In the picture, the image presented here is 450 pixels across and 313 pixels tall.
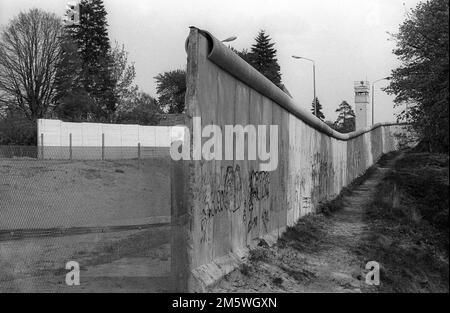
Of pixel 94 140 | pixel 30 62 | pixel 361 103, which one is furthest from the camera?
pixel 30 62

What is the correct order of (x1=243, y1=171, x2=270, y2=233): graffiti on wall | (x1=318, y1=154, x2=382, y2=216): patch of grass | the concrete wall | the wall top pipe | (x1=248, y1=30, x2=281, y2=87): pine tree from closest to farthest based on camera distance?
1. the wall top pipe
2. (x1=243, y1=171, x2=270, y2=233): graffiti on wall
3. (x1=318, y1=154, x2=382, y2=216): patch of grass
4. the concrete wall
5. (x1=248, y1=30, x2=281, y2=87): pine tree

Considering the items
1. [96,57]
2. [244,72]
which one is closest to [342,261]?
[244,72]

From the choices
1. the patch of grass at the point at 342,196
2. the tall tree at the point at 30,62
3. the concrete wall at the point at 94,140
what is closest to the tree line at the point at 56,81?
the tall tree at the point at 30,62

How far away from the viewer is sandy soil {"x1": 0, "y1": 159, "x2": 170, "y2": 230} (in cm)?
1535

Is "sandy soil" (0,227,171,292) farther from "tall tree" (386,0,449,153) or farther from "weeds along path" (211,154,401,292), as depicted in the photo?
"tall tree" (386,0,449,153)

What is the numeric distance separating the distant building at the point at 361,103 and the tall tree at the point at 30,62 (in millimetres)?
27645

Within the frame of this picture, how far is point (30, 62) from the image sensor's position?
4834 cm

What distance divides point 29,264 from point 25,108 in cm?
4210

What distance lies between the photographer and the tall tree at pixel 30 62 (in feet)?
155

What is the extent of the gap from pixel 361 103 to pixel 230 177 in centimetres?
3782

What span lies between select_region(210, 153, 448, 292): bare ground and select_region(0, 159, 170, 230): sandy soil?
573cm

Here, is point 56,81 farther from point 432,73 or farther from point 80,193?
point 432,73

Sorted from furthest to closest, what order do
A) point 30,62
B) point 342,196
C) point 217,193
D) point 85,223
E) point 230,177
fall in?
point 30,62 → point 342,196 → point 85,223 → point 230,177 → point 217,193

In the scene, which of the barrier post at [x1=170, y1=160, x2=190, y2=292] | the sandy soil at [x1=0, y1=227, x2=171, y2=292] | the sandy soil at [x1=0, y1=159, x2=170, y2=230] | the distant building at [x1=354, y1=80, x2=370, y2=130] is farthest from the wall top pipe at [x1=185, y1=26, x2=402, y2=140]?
the distant building at [x1=354, y1=80, x2=370, y2=130]
